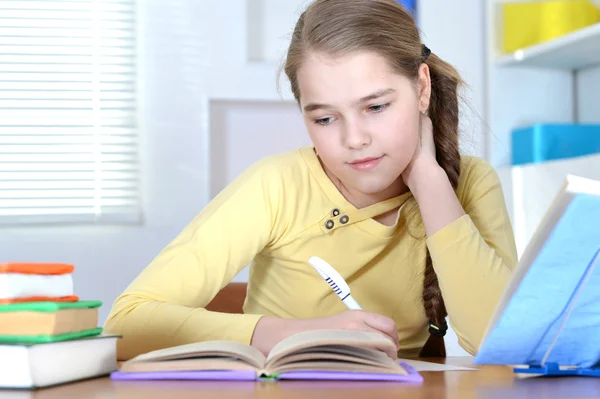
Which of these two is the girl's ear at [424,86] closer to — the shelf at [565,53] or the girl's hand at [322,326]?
the girl's hand at [322,326]

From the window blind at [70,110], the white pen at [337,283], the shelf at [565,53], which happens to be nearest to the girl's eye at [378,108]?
the white pen at [337,283]

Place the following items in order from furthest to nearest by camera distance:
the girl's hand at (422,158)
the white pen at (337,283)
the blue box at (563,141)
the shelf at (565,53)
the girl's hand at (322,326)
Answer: the blue box at (563,141)
the shelf at (565,53)
the girl's hand at (422,158)
the white pen at (337,283)
the girl's hand at (322,326)

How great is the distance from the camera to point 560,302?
0.79 m

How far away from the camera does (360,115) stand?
1.25 metres

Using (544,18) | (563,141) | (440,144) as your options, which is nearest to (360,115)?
(440,144)

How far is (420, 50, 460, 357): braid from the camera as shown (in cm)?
139

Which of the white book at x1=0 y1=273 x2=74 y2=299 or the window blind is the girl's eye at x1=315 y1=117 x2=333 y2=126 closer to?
the white book at x1=0 y1=273 x2=74 y2=299

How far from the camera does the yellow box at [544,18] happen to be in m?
2.40

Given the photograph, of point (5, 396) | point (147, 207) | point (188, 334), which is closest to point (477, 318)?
point (188, 334)

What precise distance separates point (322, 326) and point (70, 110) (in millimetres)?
1610

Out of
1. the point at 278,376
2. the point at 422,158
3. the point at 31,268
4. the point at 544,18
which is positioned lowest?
the point at 278,376

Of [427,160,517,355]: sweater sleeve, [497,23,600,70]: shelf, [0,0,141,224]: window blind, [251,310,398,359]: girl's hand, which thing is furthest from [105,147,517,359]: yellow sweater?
[0,0,141,224]: window blind

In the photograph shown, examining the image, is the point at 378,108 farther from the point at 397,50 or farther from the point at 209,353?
the point at 209,353

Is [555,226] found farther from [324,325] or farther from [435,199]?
[435,199]
